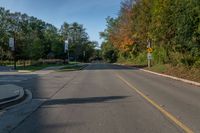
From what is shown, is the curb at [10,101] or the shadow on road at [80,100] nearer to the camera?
the curb at [10,101]

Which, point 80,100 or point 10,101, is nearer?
point 10,101

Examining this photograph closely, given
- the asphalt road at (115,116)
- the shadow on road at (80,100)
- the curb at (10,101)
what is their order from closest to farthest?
1. the asphalt road at (115,116)
2. the curb at (10,101)
3. the shadow on road at (80,100)

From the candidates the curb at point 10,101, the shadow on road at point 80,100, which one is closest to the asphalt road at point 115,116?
the shadow on road at point 80,100

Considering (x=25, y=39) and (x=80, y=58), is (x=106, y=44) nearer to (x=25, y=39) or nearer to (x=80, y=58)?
(x=80, y=58)

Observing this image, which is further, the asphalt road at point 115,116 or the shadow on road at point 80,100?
the shadow on road at point 80,100

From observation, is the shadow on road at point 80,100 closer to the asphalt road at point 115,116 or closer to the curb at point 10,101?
the asphalt road at point 115,116

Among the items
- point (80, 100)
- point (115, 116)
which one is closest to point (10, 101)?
point (80, 100)

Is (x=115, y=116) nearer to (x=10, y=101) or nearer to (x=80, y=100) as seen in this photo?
(x=80, y=100)

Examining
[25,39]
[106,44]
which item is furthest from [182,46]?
[106,44]

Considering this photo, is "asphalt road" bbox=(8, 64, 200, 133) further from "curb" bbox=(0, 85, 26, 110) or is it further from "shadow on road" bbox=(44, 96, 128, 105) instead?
"curb" bbox=(0, 85, 26, 110)

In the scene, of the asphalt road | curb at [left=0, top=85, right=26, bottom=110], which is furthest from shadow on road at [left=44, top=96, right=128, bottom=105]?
curb at [left=0, top=85, right=26, bottom=110]

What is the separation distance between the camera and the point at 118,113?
12.8 meters

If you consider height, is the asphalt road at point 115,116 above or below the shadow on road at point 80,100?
above

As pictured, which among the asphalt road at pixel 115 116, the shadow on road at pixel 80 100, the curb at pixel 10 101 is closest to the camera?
the asphalt road at pixel 115 116
